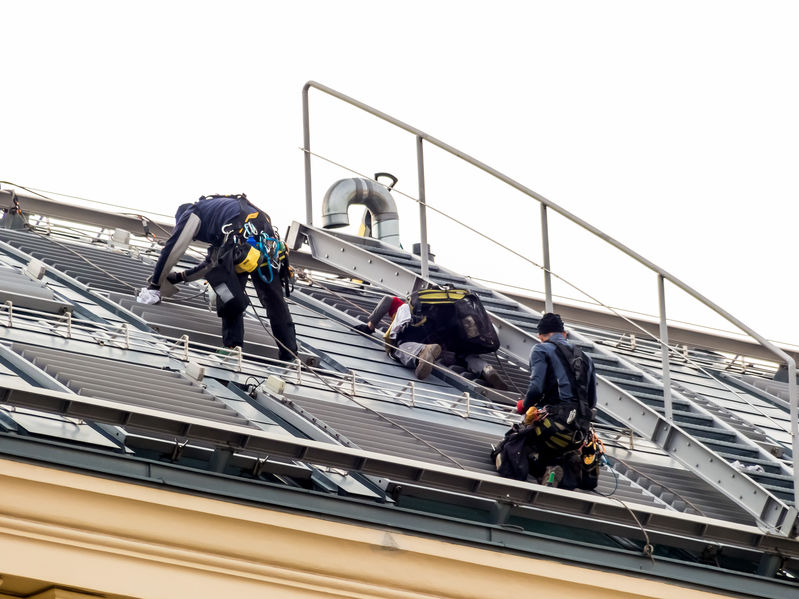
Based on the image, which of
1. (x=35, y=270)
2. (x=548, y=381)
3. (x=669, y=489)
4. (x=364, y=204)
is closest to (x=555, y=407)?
(x=548, y=381)

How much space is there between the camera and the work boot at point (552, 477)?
9422mm

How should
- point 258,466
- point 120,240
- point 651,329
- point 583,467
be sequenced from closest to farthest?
point 258,466, point 583,467, point 120,240, point 651,329

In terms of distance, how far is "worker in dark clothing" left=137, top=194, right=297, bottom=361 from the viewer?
36.4ft

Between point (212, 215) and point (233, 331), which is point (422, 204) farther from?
point (233, 331)

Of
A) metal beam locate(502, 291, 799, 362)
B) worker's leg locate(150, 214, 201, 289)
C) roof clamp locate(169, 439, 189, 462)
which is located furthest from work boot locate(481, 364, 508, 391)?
roof clamp locate(169, 439, 189, 462)

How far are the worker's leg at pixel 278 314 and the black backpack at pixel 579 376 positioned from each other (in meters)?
2.64

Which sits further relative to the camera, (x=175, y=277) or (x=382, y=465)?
(x=175, y=277)

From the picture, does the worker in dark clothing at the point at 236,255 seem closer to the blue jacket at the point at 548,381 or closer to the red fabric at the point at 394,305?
the red fabric at the point at 394,305

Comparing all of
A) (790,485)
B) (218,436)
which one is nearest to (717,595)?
(790,485)

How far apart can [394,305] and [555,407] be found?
4.20 m

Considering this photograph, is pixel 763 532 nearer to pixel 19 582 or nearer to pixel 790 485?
pixel 790 485

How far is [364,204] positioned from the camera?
1897 centimetres

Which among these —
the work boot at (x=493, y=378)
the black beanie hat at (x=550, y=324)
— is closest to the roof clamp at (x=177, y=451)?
the black beanie hat at (x=550, y=324)

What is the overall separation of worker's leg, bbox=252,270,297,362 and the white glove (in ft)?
3.53
